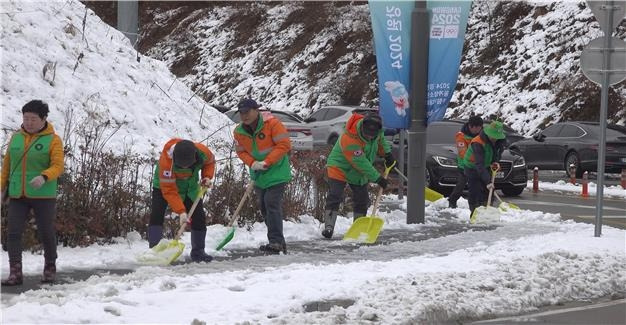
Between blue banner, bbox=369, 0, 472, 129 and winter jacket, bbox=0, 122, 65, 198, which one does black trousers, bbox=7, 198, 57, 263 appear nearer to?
winter jacket, bbox=0, 122, 65, 198

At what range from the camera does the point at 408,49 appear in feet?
43.0

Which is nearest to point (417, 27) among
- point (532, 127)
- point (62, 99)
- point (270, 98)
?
point (62, 99)

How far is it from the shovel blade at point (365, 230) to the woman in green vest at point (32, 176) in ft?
13.8

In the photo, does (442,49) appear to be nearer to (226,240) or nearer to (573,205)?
(226,240)

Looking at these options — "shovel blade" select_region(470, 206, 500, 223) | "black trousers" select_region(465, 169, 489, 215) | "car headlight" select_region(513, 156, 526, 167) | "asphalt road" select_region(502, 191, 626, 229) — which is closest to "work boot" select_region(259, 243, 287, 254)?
"shovel blade" select_region(470, 206, 500, 223)

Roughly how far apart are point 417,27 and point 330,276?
553 centimetres

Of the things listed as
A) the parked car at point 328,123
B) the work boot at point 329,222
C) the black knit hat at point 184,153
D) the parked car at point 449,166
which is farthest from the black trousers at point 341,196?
the parked car at point 328,123

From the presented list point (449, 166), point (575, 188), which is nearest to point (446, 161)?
point (449, 166)

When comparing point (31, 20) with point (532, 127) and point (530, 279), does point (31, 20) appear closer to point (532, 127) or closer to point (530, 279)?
point (530, 279)

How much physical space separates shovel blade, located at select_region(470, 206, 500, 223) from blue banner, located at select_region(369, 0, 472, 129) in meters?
1.55

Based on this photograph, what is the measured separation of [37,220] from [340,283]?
254cm

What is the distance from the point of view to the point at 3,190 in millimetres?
8062

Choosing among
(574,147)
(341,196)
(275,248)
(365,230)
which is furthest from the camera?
(574,147)

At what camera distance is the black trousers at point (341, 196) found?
38.2 feet
